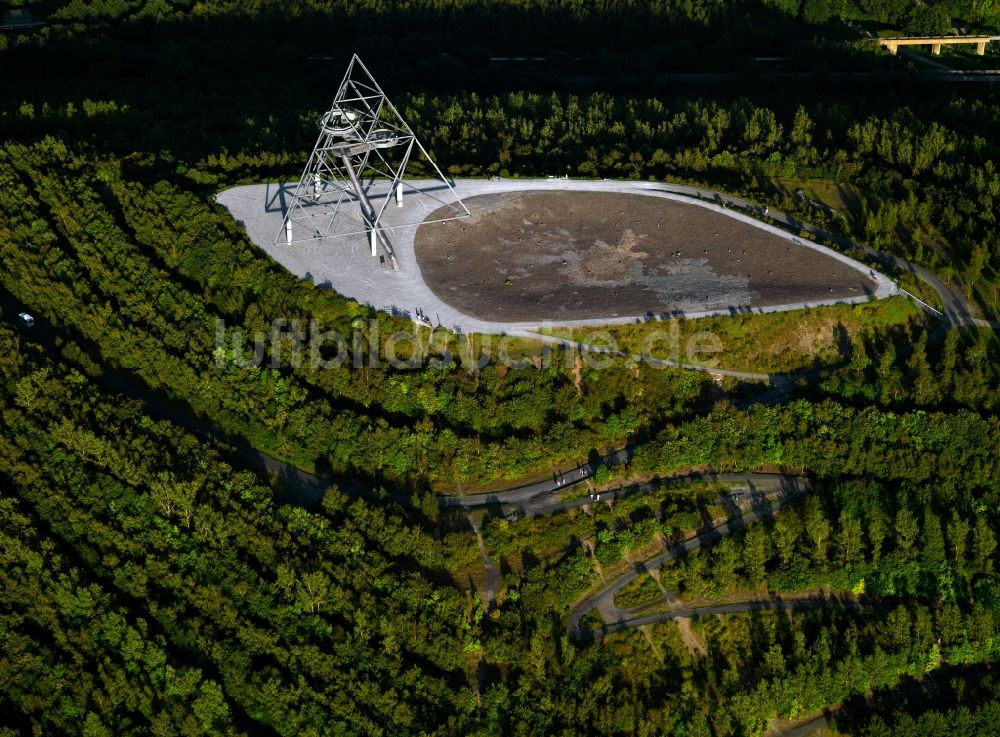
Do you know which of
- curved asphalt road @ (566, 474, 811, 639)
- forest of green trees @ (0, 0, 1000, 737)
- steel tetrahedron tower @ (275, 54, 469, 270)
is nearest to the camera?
forest of green trees @ (0, 0, 1000, 737)

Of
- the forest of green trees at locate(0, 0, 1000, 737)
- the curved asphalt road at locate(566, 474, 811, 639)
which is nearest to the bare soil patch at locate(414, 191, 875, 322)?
the forest of green trees at locate(0, 0, 1000, 737)

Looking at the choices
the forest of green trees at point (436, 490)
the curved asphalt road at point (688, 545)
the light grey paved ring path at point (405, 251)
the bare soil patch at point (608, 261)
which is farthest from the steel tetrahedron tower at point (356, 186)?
the curved asphalt road at point (688, 545)

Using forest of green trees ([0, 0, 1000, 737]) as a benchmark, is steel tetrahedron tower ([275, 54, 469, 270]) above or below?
above

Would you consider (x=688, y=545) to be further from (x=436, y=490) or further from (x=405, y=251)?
(x=405, y=251)

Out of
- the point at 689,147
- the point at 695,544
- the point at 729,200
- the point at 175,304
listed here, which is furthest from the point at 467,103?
the point at 695,544

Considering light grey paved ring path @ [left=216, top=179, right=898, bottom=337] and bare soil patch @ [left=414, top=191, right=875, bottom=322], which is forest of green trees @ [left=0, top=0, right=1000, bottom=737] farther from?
bare soil patch @ [left=414, top=191, right=875, bottom=322]

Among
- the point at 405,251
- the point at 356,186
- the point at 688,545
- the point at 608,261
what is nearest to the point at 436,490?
the point at 688,545

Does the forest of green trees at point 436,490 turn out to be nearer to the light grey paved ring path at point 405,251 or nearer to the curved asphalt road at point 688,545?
the curved asphalt road at point 688,545
